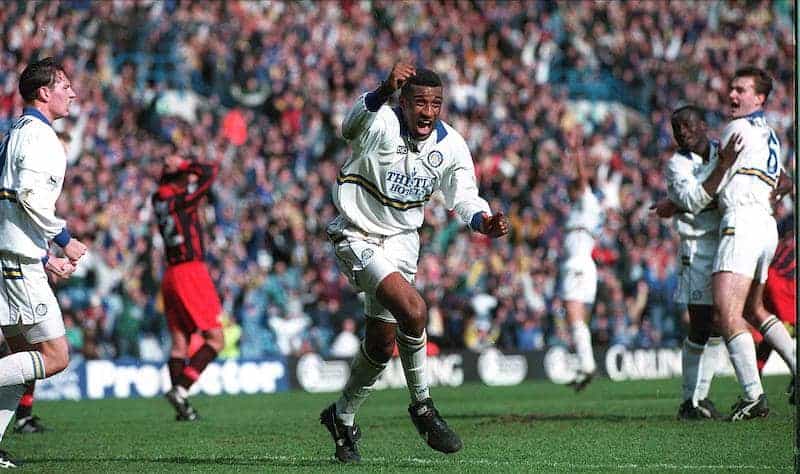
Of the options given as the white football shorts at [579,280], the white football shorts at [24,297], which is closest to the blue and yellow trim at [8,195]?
the white football shorts at [24,297]

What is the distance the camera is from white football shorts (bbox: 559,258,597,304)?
17.8 metres

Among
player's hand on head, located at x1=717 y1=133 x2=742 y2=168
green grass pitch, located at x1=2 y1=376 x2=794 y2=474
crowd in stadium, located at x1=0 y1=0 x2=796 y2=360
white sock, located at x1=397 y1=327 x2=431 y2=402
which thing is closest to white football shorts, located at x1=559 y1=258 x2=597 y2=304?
crowd in stadium, located at x1=0 y1=0 x2=796 y2=360

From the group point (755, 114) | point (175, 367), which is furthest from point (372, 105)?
point (175, 367)

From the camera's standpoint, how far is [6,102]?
22281mm

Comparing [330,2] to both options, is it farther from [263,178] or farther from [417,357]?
[417,357]

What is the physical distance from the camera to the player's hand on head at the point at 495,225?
8.26m

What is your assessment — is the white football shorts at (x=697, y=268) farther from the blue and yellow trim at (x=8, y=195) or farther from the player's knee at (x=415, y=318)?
the blue and yellow trim at (x=8, y=195)

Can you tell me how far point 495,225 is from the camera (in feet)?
27.3

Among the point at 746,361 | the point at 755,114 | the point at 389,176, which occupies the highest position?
the point at 755,114

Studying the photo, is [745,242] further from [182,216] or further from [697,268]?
[182,216]

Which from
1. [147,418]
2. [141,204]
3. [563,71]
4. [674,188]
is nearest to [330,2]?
[563,71]

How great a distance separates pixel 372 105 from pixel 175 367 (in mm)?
6508

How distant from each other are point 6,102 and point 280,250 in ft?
17.9

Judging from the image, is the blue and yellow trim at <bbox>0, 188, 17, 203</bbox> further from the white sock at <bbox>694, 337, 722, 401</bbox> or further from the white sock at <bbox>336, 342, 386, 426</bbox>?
the white sock at <bbox>694, 337, 722, 401</bbox>
